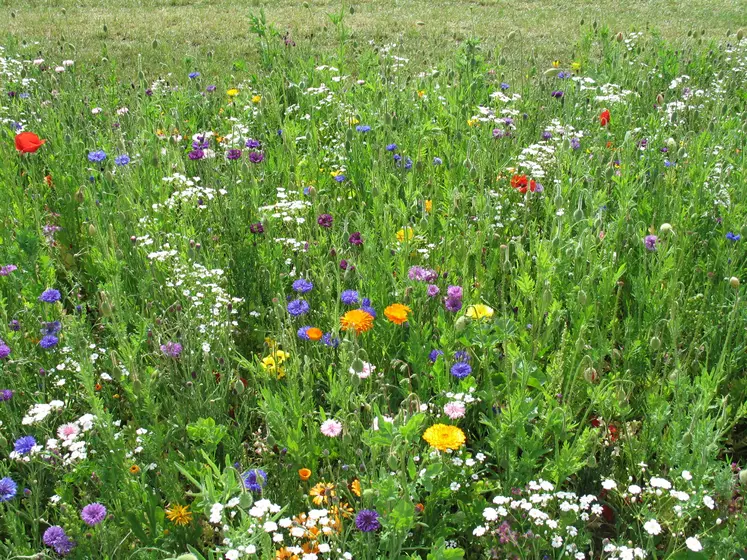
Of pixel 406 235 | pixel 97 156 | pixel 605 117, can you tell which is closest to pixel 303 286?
pixel 406 235

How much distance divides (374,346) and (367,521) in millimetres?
871

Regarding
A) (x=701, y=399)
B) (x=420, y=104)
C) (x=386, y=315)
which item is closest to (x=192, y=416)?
(x=386, y=315)

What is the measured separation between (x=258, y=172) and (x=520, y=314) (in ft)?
5.19

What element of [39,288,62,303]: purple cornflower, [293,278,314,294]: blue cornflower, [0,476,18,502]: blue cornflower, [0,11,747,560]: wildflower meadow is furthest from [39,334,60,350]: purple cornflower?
[293,278,314,294]: blue cornflower

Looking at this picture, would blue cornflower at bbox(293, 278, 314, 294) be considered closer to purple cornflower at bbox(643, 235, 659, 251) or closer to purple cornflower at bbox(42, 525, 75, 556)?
purple cornflower at bbox(42, 525, 75, 556)

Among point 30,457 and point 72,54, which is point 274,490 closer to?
point 30,457

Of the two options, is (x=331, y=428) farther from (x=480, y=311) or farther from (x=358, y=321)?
(x=480, y=311)

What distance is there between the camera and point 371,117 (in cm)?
374

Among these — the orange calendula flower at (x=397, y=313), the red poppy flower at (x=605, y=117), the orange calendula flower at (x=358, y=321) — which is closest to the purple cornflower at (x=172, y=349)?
the orange calendula flower at (x=358, y=321)

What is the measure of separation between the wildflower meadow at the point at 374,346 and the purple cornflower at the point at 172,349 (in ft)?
0.03

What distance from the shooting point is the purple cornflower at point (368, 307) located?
2197mm

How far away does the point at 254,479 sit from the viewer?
1.70 meters

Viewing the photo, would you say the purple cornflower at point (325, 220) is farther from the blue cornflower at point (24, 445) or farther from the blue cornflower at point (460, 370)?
the blue cornflower at point (24, 445)

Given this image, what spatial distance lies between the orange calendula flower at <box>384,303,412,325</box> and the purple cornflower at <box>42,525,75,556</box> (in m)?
1.05
